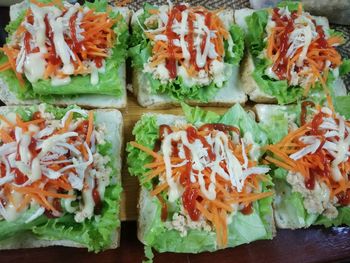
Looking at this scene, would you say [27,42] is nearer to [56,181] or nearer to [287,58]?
[56,181]

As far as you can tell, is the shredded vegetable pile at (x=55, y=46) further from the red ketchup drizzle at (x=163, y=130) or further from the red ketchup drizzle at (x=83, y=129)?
the red ketchup drizzle at (x=163, y=130)

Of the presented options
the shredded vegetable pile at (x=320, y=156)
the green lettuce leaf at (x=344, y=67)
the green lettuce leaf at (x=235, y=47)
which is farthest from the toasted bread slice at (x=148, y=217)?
the green lettuce leaf at (x=344, y=67)

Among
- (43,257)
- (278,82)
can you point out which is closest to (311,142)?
(278,82)

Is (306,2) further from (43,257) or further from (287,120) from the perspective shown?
(43,257)

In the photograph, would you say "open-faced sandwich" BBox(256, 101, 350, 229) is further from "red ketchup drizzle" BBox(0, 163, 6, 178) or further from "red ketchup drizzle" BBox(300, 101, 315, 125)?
"red ketchup drizzle" BBox(0, 163, 6, 178)

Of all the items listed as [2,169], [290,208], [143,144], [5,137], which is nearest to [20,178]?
[2,169]
